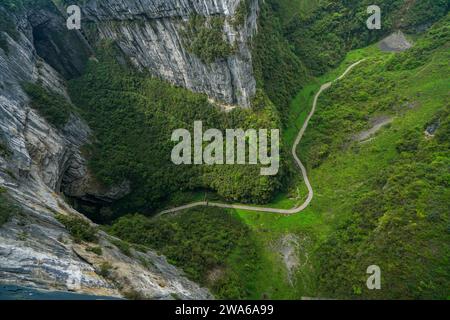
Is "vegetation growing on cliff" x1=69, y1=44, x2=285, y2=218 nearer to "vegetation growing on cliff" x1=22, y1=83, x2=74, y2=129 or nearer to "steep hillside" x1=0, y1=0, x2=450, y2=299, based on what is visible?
"steep hillside" x1=0, y1=0, x2=450, y2=299

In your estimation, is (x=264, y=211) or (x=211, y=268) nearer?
(x=211, y=268)

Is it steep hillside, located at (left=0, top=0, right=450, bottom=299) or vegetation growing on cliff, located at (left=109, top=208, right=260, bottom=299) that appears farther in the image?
vegetation growing on cliff, located at (left=109, top=208, right=260, bottom=299)

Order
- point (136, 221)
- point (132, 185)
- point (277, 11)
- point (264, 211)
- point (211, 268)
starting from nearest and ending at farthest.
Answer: point (211, 268) < point (136, 221) < point (264, 211) < point (132, 185) < point (277, 11)

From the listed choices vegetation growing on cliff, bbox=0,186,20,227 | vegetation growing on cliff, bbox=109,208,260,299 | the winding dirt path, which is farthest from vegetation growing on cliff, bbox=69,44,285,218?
vegetation growing on cliff, bbox=0,186,20,227

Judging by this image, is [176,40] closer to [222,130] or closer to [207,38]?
[207,38]

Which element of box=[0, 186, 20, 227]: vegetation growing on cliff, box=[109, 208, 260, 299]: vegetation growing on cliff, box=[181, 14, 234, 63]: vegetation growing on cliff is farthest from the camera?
box=[181, 14, 234, 63]: vegetation growing on cliff

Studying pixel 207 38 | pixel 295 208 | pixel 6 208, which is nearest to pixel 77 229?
pixel 6 208

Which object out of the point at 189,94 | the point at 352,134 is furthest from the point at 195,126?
the point at 352,134

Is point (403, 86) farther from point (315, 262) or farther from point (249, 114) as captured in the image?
point (315, 262)
